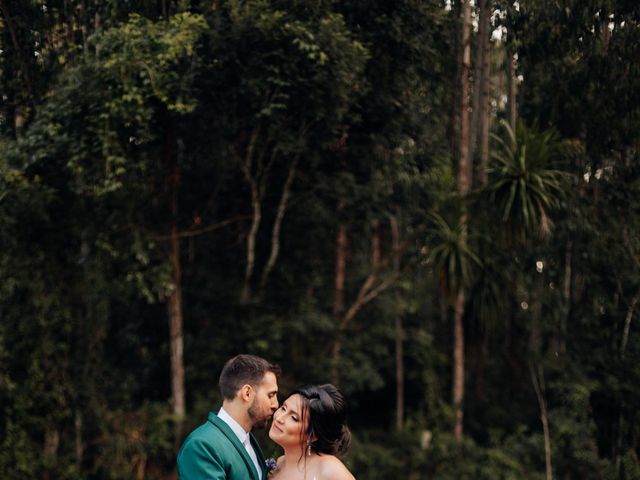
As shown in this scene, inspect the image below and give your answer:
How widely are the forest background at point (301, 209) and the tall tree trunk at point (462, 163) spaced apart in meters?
0.04

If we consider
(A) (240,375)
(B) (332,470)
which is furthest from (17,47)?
(B) (332,470)

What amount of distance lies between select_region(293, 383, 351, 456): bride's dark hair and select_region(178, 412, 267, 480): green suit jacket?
420 mm

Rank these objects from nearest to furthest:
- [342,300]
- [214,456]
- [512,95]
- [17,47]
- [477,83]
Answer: [214,456] → [17,47] → [477,83] → [512,95] → [342,300]

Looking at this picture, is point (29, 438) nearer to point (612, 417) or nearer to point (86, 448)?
point (86, 448)

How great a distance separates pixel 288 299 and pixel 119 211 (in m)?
3.41

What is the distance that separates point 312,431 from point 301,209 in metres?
8.01

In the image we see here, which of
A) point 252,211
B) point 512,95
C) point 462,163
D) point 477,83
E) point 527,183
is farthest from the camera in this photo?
point 512,95

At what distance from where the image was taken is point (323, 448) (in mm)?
3617

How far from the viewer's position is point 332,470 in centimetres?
354

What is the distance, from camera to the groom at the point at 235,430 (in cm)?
309

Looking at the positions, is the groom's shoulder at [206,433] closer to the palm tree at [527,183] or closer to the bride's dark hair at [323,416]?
the bride's dark hair at [323,416]

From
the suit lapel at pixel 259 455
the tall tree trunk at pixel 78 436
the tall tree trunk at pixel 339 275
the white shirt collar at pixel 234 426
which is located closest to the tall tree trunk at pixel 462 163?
the tall tree trunk at pixel 339 275

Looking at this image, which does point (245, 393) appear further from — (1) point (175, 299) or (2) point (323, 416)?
(1) point (175, 299)

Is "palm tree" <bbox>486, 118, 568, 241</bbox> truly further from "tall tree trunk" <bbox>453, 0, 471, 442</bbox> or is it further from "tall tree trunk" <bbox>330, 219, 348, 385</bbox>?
"tall tree trunk" <bbox>330, 219, 348, 385</bbox>
